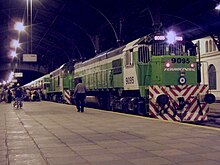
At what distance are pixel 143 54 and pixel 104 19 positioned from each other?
19.1m

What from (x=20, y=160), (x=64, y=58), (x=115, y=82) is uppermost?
(x=64, y=58)

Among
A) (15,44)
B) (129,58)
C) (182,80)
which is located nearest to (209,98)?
(182,80)

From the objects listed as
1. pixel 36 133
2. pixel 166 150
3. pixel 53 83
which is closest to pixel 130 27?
pixel 53 83

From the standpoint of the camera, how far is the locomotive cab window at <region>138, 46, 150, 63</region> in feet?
44.3

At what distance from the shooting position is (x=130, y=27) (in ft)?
115

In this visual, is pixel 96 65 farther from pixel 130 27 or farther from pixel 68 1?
pixel 130 27

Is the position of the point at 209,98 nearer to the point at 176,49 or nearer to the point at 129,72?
the point at 176,49

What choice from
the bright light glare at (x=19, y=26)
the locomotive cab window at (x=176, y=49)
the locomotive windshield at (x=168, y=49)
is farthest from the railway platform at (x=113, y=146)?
the bright light glare at (x=19, y=26)

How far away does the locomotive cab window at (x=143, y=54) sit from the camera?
13500mm

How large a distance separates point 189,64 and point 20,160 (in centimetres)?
931

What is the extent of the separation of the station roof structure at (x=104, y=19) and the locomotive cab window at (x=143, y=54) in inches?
399

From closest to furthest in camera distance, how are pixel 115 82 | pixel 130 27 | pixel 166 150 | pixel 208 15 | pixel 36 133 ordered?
pixel 166 150, pixel 36 133, pixel 115 82, pixel 208 15, pixel 130 27

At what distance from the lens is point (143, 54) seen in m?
13.6

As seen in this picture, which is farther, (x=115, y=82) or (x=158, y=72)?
(x=115, y=82)
